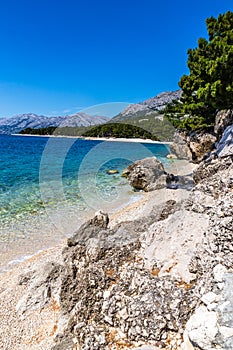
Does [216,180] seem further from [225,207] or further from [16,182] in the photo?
[16,182]

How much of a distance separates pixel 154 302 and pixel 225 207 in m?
2.07

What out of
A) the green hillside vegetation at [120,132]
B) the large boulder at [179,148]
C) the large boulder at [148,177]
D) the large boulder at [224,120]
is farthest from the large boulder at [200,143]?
the green hillside vegetation at [120,132]

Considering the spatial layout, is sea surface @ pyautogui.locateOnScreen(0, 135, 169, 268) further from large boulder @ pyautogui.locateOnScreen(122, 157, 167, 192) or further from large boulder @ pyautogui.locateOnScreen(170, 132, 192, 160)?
large boulder @ pyautogui.locateOnScreen(170, 132, 192, 160)

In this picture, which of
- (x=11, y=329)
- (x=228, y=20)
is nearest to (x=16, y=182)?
(x=11, y=329)

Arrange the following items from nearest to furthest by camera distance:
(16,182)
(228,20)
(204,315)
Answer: (204,315) < (228,20) < (16,182)

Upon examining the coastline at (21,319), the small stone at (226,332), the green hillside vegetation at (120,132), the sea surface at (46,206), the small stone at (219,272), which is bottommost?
the sea surface at (46,206)

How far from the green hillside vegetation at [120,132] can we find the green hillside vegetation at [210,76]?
82.8 m

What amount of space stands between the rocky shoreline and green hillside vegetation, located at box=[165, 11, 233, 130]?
19.3ft

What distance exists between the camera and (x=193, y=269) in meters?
4.23

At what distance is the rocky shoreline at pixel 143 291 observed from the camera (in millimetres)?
3369

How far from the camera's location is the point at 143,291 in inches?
168

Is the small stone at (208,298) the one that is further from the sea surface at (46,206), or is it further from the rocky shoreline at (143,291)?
the sea surface at (46,206)

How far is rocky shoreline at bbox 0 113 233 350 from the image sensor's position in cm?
337

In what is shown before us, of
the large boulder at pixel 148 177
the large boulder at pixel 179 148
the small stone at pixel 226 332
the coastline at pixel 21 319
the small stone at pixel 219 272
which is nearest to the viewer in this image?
the small stone at pixel 226 332
